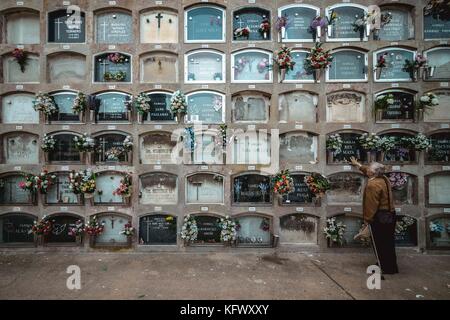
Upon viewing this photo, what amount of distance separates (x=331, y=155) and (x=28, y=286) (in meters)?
5.57

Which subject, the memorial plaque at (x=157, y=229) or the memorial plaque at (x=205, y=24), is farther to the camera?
the memorial plaque at (x=205, y=24)

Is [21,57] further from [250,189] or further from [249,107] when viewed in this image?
[250,189]

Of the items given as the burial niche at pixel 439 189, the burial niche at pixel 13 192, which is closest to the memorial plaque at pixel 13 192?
the burial niche at pixel 13 192

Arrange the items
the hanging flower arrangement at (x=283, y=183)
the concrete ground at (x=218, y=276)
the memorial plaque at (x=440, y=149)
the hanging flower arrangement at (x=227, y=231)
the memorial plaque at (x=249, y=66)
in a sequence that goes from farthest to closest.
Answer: the memorial plaque at (x=249, y=66) → the memorial plaque at (x=440, y=149) → the hanging flower arrangement at (x=227, y=231) → the hanging flower arrangement at (x=283, y=183) → the concrete ground at (x=218, y=276)

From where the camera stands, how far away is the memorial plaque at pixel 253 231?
17.1 feet

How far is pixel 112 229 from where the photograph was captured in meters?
5.25

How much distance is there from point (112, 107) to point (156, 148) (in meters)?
1.23

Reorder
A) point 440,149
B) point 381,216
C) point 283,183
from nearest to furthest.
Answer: point 381,216
point 283,183
point 440,149

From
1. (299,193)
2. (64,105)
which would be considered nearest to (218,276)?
(299,193)

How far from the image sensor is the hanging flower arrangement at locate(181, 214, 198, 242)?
195 inches

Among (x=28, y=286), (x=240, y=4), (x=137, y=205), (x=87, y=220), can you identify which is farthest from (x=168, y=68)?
(x=28, y=286)

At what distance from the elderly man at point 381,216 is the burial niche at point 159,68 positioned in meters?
4.17

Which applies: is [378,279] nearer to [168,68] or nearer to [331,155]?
[331,155]

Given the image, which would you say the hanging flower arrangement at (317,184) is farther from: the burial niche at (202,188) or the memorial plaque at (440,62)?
the memorial plaque at (440,62)
